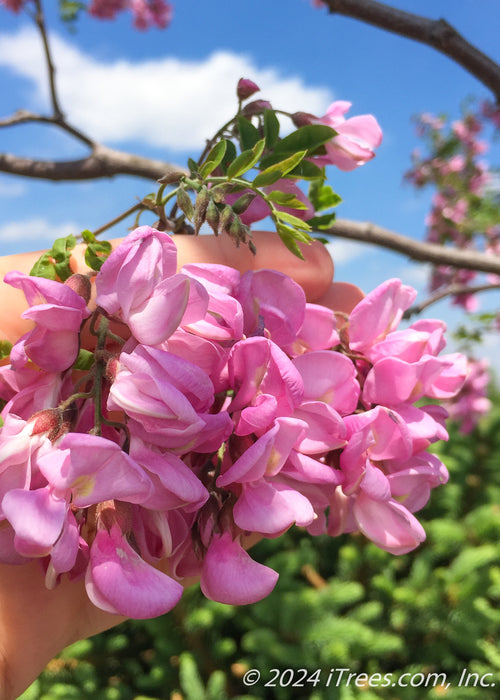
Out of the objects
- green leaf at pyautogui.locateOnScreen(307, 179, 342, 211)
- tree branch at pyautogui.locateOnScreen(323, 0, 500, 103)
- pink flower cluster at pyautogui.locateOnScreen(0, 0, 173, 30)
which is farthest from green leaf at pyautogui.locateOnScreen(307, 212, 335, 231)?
pink flower cluster at pyautogui.locateOnScreen(0, 0, 173, 30)

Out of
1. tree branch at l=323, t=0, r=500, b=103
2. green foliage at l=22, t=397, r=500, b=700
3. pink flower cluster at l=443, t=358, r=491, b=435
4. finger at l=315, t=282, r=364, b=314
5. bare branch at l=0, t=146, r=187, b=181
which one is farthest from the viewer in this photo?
pink flower cluster at l=443, t=358, r=491, b=435

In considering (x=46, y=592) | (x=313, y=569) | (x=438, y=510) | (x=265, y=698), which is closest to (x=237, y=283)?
(x=46, y=592)

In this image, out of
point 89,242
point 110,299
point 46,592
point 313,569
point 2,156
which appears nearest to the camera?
point 110,299

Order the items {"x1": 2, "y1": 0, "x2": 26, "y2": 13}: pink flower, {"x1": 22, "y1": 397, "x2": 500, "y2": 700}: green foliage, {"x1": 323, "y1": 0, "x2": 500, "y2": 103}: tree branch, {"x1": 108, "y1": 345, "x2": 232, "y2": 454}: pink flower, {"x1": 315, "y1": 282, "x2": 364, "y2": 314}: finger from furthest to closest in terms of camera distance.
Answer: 1. {"x1": 2, "y1": 0, "x2": 26, "y2": 13}: pink flower
2. {"x1": 22, "y1": 397, "x2": 500, "y2": 700}: green foliage
3. {"x1": 323, "y1": 0, "x2": 500, "y2": 103}: tree branch
4. {"x1": 315, "y1": 282, "x2": 364, "y2": 314}: finger
5. {"x1": 108, "y1": 345, "x2": 232, "y2": 454}: pink flower

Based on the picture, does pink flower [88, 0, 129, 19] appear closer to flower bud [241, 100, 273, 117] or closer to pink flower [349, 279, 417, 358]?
flower bud [241, 100, 273, 117]

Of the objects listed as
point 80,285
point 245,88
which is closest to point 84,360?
point 80,285

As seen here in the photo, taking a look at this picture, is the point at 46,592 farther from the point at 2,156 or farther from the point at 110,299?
the point at 2,156

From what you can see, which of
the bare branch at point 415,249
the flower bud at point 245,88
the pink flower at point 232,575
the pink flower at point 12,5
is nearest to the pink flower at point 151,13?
the pink flower at point 12,5
